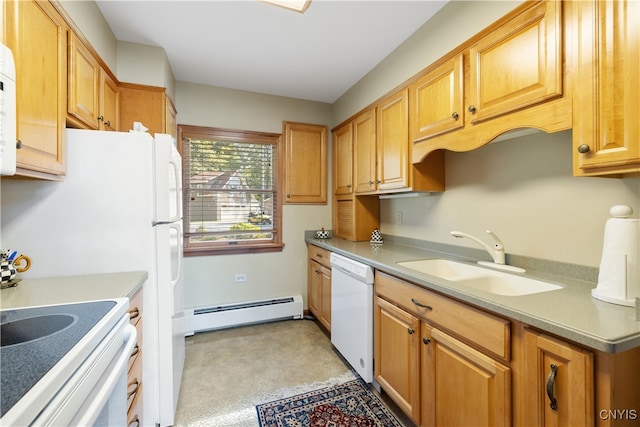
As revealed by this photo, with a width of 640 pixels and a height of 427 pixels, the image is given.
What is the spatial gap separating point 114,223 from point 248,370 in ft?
4.88

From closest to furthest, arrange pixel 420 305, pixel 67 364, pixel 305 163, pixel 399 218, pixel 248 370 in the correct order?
pixel 67 364 < pixel 420 305 < pixel 248 370 < pixel 399 218 < pixel 305 163

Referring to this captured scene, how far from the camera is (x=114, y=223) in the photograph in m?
1.47

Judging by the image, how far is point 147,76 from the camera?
2.19m

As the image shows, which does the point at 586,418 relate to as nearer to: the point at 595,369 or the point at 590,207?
the point at 595,369

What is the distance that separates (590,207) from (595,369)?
2.69 feet

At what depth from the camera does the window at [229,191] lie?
9.36 ft

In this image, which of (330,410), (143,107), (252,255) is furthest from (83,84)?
(330,410)

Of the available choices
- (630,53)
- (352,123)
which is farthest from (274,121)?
(630,53)

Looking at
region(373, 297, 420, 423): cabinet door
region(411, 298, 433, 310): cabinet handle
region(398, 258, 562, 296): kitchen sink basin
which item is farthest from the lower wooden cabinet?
region(411, 298, 433, 310): cabinet handle

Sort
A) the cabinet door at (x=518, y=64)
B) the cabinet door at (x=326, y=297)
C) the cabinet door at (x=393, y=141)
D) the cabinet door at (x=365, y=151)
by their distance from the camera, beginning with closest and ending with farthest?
the cabinet door at (x=518, y=64), the cabinet door at (x=393, y=141), the cabinet door at (x=365, y=151), the cabinet door at (x=326, y=297)

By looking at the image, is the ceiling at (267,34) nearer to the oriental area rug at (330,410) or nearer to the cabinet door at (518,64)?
the cabinet door at (518,64)

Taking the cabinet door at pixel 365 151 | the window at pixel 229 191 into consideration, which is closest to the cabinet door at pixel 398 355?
the cabinet door at pixel 365 151

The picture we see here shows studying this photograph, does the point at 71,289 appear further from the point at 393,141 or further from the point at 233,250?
the point at 393,141

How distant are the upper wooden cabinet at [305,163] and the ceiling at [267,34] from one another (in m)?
0.60
